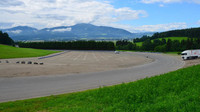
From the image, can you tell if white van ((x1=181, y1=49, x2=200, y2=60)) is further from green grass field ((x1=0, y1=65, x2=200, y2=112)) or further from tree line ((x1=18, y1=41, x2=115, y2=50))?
tree line ((x1=18, y1=41, x2=115, y2=50))

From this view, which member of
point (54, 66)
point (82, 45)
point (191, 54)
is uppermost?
point (82, 45)

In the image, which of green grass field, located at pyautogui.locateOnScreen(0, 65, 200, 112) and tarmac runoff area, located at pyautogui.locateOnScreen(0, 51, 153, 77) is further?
tarmac runoff area, located at pyautogui.locateOnScreen(0, 51, 153, 77)

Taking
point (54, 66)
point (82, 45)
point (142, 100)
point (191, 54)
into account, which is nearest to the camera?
point (142, 100)

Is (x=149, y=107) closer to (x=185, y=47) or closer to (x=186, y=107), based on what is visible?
(x=186, y=107)

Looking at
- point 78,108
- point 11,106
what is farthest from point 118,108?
point 11,106

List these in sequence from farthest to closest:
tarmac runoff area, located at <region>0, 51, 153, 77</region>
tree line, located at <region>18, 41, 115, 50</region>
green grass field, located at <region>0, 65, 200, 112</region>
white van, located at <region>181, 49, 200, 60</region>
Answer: tree line, located at <region>18, 41, 115, 50</region> < white van, located at <region>181, 49, 200, 60</region> < tarmac runoff area, located at <region>0, 51, 153, 77</region> < green grass field, located at <region>0, 65, 200, 112</region>

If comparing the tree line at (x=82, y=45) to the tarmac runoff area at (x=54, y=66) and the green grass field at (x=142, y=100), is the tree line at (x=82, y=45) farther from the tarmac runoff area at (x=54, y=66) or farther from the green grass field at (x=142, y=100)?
the green grass field at (x=142, y=100)

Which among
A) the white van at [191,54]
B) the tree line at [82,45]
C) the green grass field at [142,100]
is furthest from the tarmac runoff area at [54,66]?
the tree line at [82,45]

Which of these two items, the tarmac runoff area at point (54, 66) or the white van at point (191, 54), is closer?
the tarmac runoff area at point (54, 66)

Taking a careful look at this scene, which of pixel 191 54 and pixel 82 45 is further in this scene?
pixel 82 45

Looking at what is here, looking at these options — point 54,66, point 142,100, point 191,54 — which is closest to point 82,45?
point 191,54

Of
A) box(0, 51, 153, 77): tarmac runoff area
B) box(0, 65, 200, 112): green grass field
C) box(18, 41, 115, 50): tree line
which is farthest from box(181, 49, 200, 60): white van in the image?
box(18, 41, 115, 50): tree line

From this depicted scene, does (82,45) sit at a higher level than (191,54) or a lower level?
higher

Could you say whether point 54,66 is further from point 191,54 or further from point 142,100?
point 191,54
